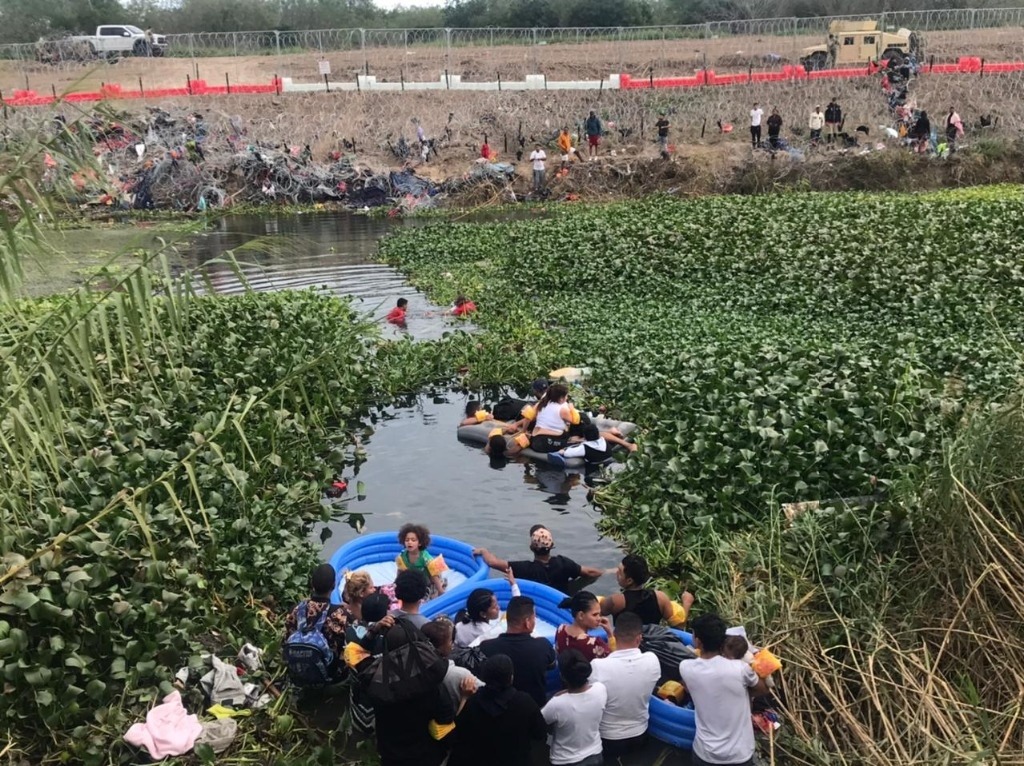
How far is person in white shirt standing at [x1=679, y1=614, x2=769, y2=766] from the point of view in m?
5.92

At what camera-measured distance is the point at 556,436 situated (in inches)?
451

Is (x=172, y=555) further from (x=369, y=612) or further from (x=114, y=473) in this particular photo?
(x=369, y=612)

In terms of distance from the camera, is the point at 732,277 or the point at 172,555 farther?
the point at 732,277

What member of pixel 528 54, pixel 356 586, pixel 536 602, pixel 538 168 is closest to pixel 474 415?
pixel 536 602

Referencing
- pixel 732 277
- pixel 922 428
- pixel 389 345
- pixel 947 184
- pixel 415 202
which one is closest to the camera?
pixel 922 428

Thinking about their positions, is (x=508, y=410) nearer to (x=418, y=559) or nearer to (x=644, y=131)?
(x=418, y=559)

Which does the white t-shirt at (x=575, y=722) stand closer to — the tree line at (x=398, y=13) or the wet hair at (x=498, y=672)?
the wet hair at (x=498, y=672)

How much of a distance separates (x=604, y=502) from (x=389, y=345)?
6.31 metres

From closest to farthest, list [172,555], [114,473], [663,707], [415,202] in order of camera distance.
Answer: [663,707] < [172,555] < [114,473] < [415,202]

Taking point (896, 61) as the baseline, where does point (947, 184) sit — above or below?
below

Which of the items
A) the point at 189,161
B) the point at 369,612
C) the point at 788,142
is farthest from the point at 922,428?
the point at 189,161

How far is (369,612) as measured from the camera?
6.50 meters

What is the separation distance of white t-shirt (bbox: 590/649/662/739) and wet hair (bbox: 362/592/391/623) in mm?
1527

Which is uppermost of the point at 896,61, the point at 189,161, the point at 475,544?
the point at 896,61
